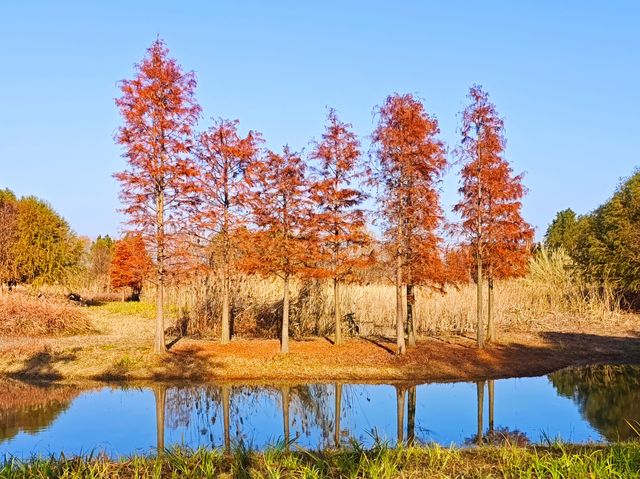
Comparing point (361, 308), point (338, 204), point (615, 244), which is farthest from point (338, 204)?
point (615, 244)

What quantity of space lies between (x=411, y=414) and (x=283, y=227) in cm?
848

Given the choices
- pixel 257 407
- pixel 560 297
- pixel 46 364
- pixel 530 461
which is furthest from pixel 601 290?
pixel 530 461

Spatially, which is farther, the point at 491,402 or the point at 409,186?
the point at 409,186

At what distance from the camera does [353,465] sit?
656 cm

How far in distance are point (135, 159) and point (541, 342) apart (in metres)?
18.2

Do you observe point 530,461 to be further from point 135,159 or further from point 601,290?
point 601,290

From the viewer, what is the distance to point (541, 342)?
86.3 ft

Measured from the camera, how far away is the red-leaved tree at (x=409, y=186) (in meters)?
20.5

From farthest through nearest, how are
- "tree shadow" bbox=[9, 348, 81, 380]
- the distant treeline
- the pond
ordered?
the distant treeline, "tree shadow" bbox=[9, 348, 81, 380], the pond

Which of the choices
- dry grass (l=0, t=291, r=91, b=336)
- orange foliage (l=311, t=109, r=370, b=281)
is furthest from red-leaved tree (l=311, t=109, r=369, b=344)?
dry grass (l=0, t=291, r=91, b=336)

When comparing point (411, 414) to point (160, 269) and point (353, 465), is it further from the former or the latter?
point (160, 269)

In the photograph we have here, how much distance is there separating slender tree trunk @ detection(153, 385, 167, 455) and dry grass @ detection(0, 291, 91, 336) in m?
11.0

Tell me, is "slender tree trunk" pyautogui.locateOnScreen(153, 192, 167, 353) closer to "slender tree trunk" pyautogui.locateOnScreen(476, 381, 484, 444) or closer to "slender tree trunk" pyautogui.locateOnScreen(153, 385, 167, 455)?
"slender tree trunk" pyautogui.locateOnScreen(153, 385, 167, 455)

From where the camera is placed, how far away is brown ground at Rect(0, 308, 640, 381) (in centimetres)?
1970
